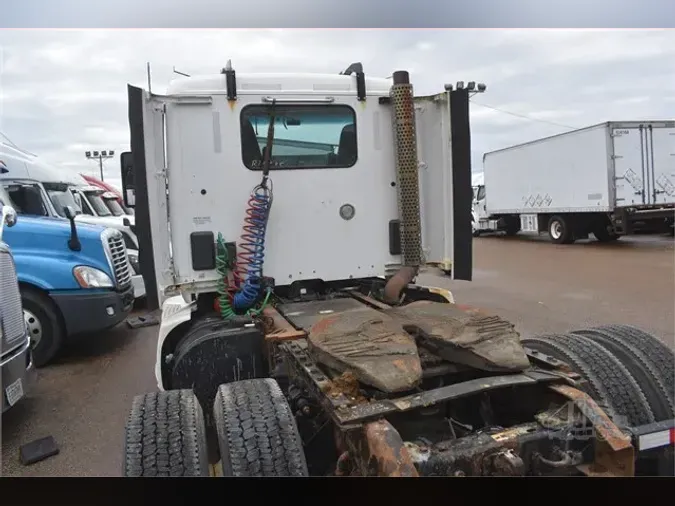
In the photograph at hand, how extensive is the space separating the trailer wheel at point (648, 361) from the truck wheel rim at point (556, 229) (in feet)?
53.5

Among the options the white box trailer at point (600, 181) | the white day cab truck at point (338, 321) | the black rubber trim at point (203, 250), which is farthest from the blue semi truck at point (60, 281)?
the white box trailer at point (600, 181)

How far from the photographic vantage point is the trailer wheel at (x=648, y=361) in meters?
2.99

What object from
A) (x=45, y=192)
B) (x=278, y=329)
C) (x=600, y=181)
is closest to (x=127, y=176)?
(x=278, y=329)

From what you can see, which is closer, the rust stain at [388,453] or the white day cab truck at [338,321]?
the rust stain at [388,453]

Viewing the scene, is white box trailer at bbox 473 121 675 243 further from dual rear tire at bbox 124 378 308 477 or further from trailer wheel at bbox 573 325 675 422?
dual rear tire at bbox 124 378 308 477

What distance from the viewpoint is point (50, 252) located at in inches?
264

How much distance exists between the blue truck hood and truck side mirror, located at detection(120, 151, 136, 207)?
2.83m

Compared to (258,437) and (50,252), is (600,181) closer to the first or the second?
(50,252)

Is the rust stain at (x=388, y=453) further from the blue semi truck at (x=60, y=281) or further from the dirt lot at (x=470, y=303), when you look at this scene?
the blue semi truck at (x=60, y=281)

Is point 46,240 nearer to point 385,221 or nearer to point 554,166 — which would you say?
point 385,221

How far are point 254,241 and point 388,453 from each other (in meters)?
2.36

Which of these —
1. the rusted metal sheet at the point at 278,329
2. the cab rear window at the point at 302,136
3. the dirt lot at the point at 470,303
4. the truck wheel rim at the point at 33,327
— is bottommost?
the dirt lot at the point at 470,303
